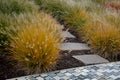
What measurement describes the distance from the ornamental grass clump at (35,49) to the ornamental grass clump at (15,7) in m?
1.70

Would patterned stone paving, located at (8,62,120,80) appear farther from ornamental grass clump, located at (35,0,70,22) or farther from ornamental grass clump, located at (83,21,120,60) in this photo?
ornamental grass clump, located at (35,0,70,22)

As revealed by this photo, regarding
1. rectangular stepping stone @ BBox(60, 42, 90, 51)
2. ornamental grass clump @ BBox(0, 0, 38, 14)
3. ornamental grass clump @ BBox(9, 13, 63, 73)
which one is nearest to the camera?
ornamental grass clump @ BBox(9, 13, 63, 73)

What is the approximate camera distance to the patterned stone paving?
14.7 ft

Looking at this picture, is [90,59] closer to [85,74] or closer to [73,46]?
[73,46]

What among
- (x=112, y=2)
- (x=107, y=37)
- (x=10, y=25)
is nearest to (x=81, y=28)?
(x=107, y=37)

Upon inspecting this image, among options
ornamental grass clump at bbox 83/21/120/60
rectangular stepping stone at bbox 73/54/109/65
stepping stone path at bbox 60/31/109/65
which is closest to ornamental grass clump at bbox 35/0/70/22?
stepping stone path at bbox 60/31/109/65

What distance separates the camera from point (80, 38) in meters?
6.50

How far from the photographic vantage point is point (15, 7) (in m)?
6.72

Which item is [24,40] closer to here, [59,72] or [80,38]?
[59,72]

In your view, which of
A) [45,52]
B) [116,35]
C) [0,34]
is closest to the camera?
[45,52]

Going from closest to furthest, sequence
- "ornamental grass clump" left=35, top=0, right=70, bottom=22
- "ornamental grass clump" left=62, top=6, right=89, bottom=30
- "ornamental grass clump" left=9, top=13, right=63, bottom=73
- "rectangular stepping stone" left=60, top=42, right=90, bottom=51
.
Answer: "ornamental grass clump" left=9, top=13, right=63, bottom=73, "rectangular stepping stone" left=60, top=42, right=90, bottom=51, "ornamental grass clump" left=62, top=6, right=89, bottom=30, "ornamental grass clump" left=35, top=0, right=70, bottom=22

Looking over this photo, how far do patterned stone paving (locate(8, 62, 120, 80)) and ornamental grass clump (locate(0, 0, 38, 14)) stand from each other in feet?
7.38

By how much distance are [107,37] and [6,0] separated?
99.6 inches

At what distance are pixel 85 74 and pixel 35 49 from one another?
845mm
